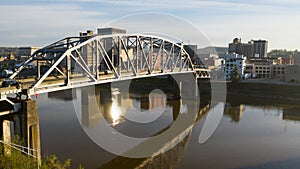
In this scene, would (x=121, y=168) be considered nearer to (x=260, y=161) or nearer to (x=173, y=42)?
(x=260, y=161)

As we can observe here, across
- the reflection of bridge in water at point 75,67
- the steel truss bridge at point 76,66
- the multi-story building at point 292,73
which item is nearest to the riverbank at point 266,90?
the multi-story building at point 292,73

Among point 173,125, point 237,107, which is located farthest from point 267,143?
point 237,107

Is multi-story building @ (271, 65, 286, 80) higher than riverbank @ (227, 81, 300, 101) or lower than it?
higher

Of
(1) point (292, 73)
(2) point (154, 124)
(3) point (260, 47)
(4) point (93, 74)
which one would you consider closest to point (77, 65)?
(4) point (93, 74)

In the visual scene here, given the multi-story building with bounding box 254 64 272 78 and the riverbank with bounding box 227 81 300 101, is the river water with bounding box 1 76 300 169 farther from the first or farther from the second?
the multi-story building with bounding box 254 64 272 78

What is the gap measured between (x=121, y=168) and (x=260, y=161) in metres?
6.61

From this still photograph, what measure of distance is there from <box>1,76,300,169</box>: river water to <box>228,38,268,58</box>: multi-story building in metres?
64.6

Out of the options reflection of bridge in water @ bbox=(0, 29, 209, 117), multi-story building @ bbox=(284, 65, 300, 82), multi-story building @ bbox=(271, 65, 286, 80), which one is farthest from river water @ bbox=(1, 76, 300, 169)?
multi-story building @ bbox=(271, 65, 286, 80)

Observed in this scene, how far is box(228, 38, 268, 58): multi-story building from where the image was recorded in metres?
89.2

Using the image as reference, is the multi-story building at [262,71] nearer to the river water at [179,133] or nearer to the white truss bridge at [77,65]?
the river water at [179,133]

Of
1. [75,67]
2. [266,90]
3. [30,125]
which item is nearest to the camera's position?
[30,125]

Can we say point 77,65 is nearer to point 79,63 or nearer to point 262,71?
point 79,63

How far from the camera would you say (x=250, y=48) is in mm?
89062

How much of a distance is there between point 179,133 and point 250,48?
8018 centimetres
